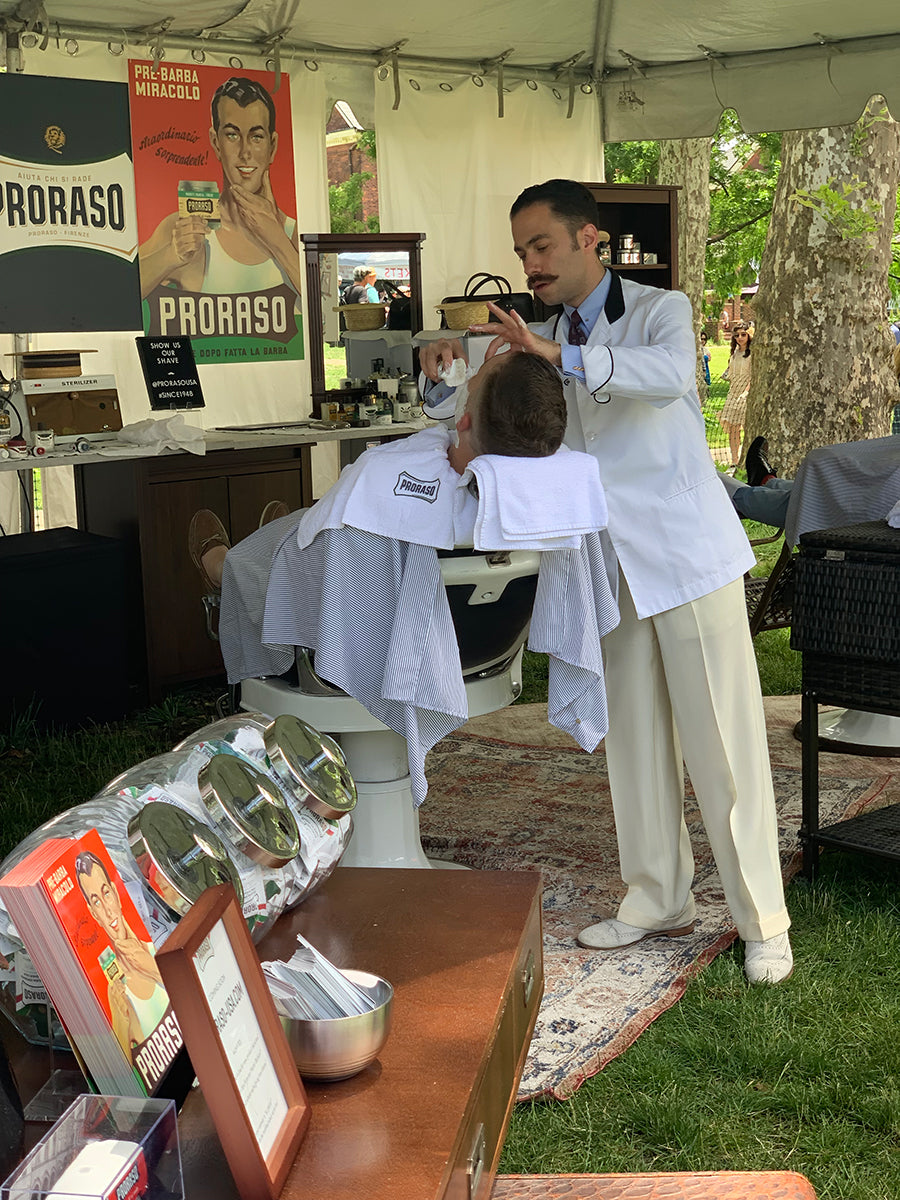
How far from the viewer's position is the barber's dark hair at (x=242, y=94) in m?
5.28

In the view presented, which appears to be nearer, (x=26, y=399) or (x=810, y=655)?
(x=810, y=655)

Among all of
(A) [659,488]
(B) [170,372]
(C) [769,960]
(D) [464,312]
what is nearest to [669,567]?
(A) [659,488]

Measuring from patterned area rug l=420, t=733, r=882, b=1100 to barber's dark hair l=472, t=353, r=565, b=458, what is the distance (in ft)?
3.54

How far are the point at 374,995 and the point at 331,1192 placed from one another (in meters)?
0.21

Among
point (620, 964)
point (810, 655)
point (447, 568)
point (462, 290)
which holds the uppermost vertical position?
point (462, 290)

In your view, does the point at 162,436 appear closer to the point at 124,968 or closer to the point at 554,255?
the point at 554,255

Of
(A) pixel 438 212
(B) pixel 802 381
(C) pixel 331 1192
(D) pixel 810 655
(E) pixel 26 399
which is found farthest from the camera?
(B) pixel 802 381

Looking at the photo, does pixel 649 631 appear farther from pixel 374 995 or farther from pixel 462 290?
pixel 462 290

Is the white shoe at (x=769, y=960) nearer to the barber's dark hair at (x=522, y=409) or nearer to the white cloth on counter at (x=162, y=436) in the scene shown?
the barber's dark hair at (x=522, y=409)

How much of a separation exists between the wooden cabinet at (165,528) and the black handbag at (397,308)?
1.21 m

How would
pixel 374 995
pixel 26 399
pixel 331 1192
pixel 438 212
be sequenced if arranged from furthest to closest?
pixel 438 212
pixel 26 399
pixel 374 995
pixel 331 1192

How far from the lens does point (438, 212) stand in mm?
6090

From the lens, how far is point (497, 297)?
582 cm

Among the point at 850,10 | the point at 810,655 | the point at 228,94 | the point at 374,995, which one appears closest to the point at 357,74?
the point at 228,94
